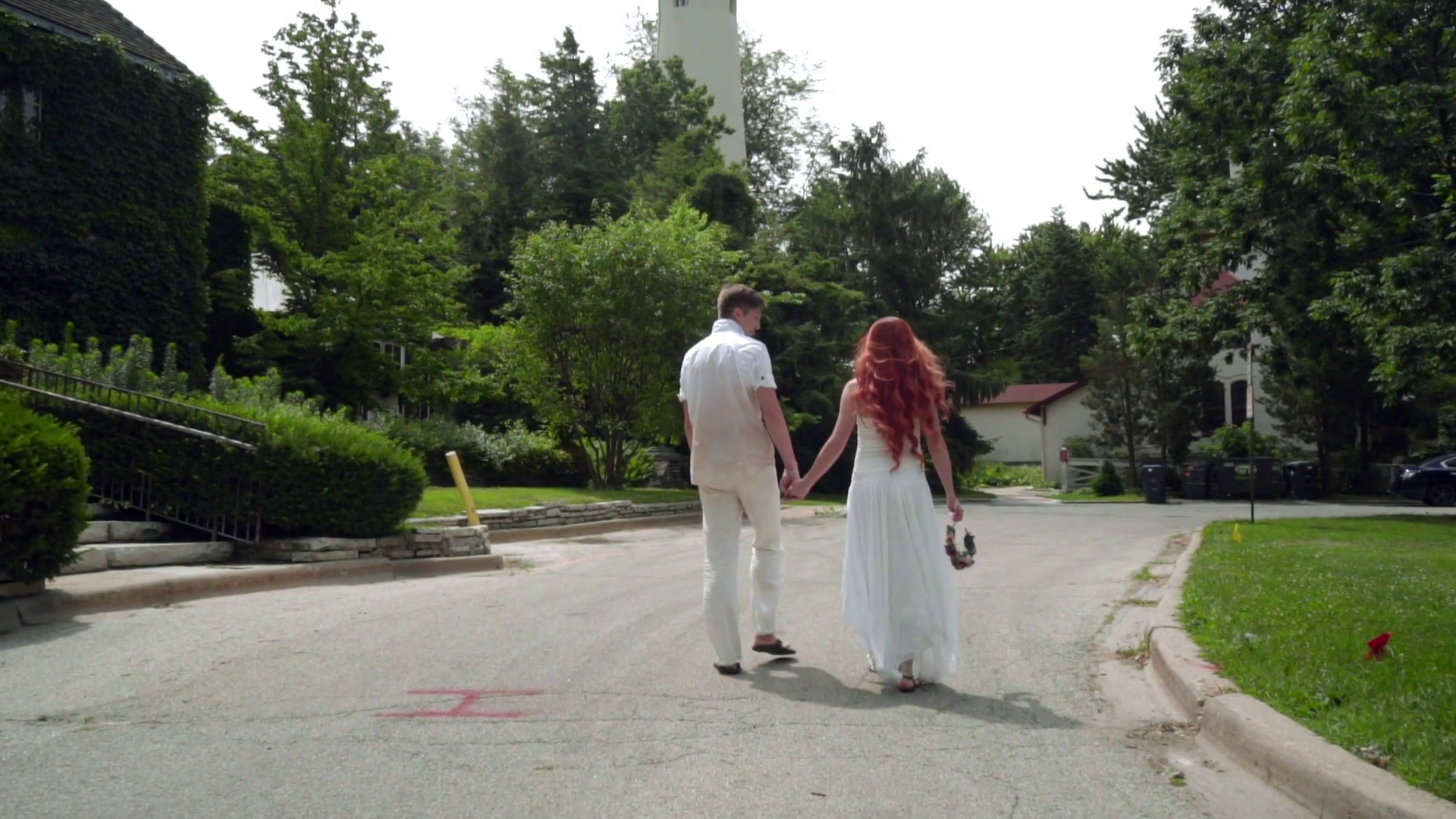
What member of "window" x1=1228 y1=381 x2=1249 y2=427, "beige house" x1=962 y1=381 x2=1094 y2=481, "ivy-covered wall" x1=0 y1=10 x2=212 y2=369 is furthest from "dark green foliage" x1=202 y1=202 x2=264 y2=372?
"window" x1=1228 y1=381 x2=1249 y2=427

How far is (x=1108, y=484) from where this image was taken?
128 ft

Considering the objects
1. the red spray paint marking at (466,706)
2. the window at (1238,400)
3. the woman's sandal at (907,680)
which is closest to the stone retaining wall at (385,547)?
the red spray paint marking at (466,706)

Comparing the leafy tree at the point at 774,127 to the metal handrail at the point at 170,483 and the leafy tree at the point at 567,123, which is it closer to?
the leafy tree at the point at 567,123

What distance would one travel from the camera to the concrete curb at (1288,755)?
3.95 meters

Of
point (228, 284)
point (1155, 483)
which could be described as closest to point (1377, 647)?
point (228, 284)

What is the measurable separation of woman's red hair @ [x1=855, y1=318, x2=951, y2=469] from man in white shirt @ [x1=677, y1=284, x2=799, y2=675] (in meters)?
0.50

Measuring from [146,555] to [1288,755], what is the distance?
9291mm

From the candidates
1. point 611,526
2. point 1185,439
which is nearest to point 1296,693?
point 611,526

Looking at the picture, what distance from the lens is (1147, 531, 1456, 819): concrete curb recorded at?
395 centimetres

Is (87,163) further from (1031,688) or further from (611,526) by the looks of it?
(1031,688)

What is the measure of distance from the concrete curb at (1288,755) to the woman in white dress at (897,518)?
1223mm

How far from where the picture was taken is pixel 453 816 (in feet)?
13.5

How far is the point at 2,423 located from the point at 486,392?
65.6ft

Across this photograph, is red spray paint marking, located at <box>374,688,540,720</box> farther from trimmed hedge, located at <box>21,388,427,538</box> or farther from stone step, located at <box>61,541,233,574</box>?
trimmed hedge, located at <box>21,388,427,538</box>
